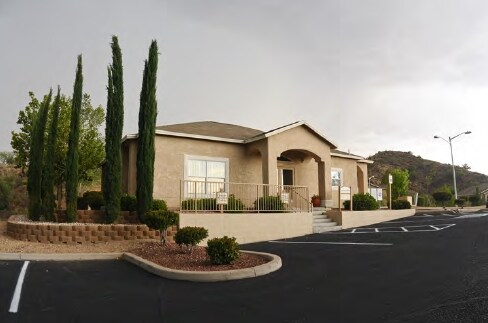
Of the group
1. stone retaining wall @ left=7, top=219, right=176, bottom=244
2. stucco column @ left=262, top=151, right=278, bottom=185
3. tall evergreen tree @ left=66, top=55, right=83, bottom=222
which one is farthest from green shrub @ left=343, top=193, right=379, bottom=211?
tall evergreen tree @ left=66, top=55, right=83, bottom=222

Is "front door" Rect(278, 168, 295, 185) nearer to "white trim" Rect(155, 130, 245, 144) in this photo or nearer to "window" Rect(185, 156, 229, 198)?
"white trim" Rect(155, 130, 245, 144)

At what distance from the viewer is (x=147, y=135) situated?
46.6ft

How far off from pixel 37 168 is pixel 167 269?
10.9 meters

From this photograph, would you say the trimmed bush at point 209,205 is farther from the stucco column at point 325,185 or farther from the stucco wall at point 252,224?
the stucco column at point 325,185

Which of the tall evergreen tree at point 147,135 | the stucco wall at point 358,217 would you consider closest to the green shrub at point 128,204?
the tall evergreen tree at point 147,135

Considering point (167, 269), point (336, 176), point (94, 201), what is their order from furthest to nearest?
1. point (336, 176)
2. point (94, 201)
3. point (167, 269)

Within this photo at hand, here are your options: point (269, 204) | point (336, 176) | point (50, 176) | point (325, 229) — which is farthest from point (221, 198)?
point (336, 176)

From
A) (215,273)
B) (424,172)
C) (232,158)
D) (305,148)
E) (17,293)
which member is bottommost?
(17,293)

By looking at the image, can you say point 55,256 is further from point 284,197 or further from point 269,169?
point 269,169

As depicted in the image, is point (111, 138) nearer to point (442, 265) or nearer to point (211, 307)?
point (211, 307)

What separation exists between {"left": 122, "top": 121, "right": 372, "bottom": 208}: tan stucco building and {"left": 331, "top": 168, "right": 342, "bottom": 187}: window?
189 cm

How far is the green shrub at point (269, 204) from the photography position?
1566 centimetres

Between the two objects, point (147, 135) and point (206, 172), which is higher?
point (147, 135)

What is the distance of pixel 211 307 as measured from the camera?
5.85 metres
